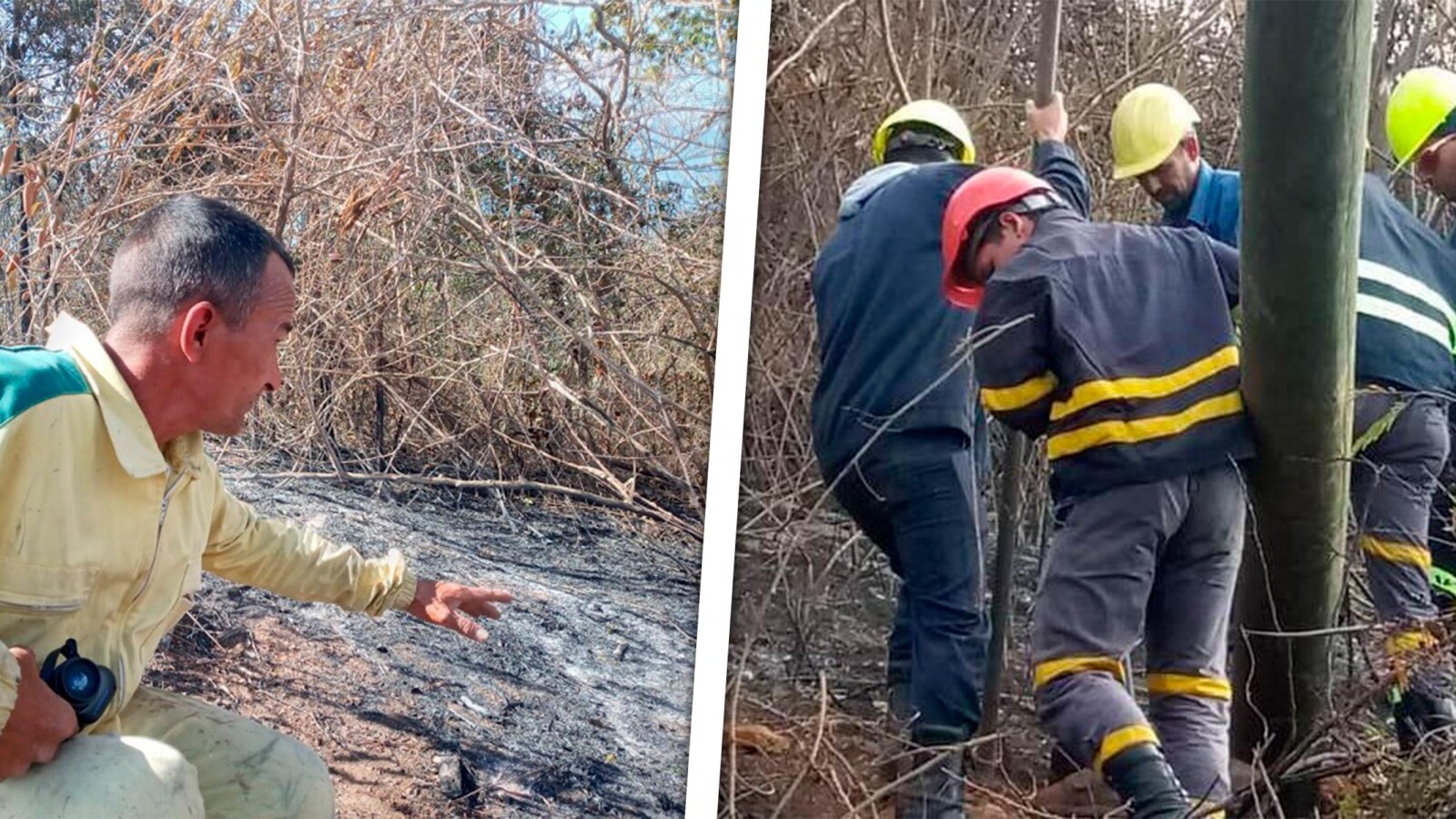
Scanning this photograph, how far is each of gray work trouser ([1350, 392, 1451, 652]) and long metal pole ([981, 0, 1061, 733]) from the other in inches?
31.6

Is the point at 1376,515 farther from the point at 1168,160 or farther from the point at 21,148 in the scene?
the point at 21,148

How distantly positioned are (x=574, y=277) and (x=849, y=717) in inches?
57.8

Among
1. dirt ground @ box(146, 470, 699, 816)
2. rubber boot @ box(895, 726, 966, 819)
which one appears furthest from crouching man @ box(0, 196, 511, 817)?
rubber boot @ box(895, 726, 966, 819)

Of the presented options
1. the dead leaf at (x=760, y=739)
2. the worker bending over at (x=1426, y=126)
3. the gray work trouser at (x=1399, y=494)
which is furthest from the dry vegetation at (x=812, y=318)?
the gray work trouser at (x=1399, y=494)

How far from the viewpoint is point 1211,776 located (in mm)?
3443

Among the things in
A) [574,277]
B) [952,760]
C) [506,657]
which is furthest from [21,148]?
[952,760]

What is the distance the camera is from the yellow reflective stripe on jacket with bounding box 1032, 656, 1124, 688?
11.6ft

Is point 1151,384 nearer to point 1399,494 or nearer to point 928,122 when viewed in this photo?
point 1399,494

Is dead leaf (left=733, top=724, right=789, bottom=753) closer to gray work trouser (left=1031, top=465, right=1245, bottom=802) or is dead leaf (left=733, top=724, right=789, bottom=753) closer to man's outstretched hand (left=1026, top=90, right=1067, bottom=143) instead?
gray work trouser (left=1031, top=465, right=1245, bottom=802)

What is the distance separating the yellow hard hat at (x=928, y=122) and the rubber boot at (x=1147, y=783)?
1.58 metres

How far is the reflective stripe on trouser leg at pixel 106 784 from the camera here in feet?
8.74

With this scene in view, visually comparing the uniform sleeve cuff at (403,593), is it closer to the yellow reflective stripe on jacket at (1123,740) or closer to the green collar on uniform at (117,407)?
the green collar on uniform at (117,407)

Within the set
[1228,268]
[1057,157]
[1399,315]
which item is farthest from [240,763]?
[1399,315]

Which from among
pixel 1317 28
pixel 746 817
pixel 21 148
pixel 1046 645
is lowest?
pixel 746 817
